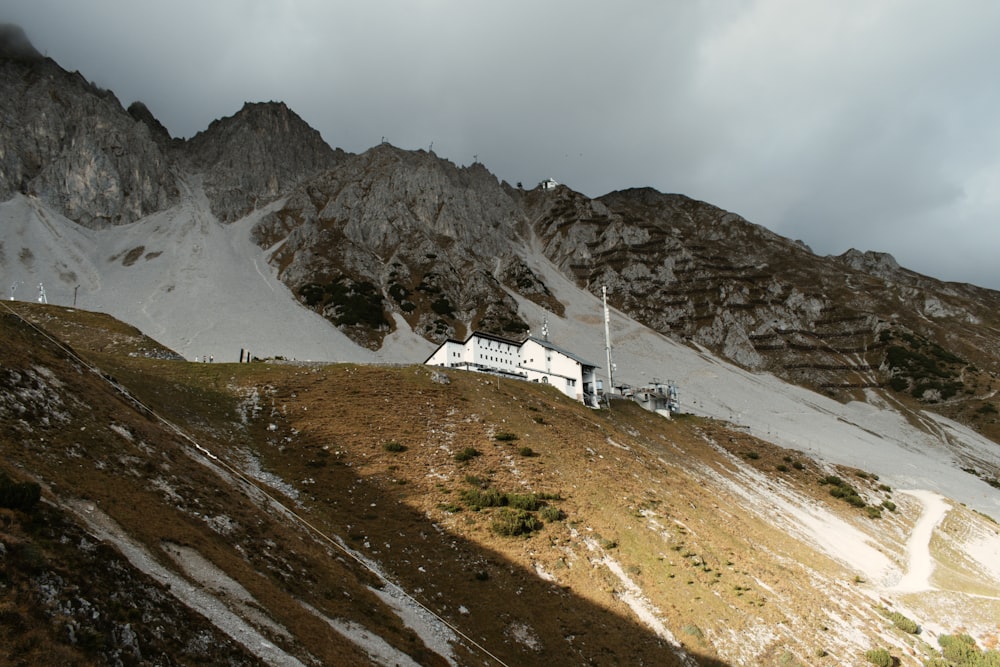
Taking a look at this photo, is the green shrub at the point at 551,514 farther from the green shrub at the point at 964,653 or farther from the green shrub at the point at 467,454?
the green shrub at the point at 964,653

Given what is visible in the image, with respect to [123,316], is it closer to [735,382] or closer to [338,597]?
[338,597]

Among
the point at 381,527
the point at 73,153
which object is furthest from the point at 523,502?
the point at 73,153

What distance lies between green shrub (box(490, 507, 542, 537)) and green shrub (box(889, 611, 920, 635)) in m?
24.7

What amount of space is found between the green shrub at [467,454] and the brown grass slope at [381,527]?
11.3 inches

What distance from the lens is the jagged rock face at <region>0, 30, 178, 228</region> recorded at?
16862cm

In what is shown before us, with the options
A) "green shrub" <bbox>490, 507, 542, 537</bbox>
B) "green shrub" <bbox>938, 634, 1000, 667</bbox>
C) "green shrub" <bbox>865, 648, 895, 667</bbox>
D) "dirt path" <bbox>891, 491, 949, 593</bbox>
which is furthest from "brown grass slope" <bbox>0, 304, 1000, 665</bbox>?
"dirt path" <bbox>891, 491, 949, 593</bbox>

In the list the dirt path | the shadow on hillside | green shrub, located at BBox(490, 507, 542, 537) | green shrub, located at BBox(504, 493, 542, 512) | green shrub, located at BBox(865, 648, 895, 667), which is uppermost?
the dirt path

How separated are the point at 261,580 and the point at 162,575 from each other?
3900 mm

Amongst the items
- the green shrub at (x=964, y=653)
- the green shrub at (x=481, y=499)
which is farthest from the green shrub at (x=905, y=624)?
the green shrub at (x=481, y=499)

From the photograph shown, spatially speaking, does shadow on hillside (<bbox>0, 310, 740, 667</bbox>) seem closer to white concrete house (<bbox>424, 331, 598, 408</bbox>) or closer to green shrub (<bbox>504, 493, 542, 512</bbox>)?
green shrub (<bbox>504, 493, 542, 512</bbox>)

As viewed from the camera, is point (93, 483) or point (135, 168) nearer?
point (93, 483)

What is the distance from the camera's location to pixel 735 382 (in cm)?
14900

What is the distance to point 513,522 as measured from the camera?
117ft

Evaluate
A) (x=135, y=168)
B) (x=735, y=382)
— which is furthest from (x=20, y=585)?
(x=135, y=168)
